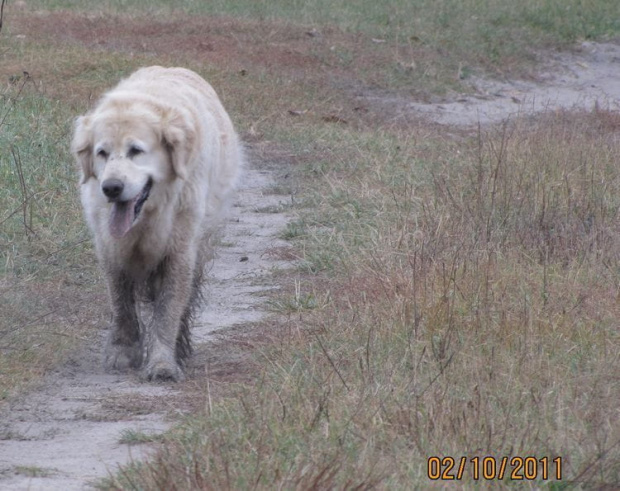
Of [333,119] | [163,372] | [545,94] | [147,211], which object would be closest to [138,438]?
[163,372]

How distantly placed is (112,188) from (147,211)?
0.41m

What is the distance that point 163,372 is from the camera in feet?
18.8

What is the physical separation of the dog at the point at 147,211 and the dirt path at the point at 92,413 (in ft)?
0.82

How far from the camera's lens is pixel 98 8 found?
1725cm

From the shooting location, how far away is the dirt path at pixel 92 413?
432cm

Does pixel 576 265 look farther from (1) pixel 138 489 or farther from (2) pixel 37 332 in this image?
(1) pixel 138 489

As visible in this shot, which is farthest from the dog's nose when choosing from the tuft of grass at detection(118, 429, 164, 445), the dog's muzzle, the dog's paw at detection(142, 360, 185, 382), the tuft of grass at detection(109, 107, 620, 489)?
the tuft of grass at detection(118, 429, 164, 445)

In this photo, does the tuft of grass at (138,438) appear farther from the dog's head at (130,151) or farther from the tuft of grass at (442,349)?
the dog's head at (130,151)

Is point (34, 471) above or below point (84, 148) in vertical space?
below

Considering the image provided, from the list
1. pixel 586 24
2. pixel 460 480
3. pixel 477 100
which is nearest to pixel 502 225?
pixel 460 480

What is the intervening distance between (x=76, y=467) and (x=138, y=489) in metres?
0.65

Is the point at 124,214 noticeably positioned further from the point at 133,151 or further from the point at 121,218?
the point at 133,151

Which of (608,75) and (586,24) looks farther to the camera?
(586,24)
